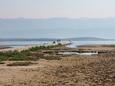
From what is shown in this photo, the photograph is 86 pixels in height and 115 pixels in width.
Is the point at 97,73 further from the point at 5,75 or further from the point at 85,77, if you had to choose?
the point at 5,75

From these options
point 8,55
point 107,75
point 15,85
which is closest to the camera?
point 15,85

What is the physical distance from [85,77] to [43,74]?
302 cm

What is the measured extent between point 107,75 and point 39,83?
4.81m

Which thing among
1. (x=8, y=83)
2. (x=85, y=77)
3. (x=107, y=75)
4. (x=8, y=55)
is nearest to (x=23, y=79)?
(x=8, y=83)

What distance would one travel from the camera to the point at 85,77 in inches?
838

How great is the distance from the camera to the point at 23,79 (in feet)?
67.9

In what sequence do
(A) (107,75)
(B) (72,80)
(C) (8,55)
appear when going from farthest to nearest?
(C) (8,55) < (A) (107,75) < (B) (72,80)

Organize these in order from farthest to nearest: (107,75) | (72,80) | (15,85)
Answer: (107,75)
(72,80)
(15,85)

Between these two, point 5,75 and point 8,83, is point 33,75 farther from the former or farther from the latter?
point 8,83

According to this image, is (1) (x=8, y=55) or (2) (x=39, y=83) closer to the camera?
(2) (x=39, y=83)

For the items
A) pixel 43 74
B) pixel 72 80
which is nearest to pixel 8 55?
pixel 43 74

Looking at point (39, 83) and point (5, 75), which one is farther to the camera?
point (5, 75)

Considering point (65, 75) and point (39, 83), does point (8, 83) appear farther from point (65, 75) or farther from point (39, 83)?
point (65, 75)

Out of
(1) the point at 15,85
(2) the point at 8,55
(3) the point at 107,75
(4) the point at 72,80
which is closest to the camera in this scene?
(1) the point at 15,85
